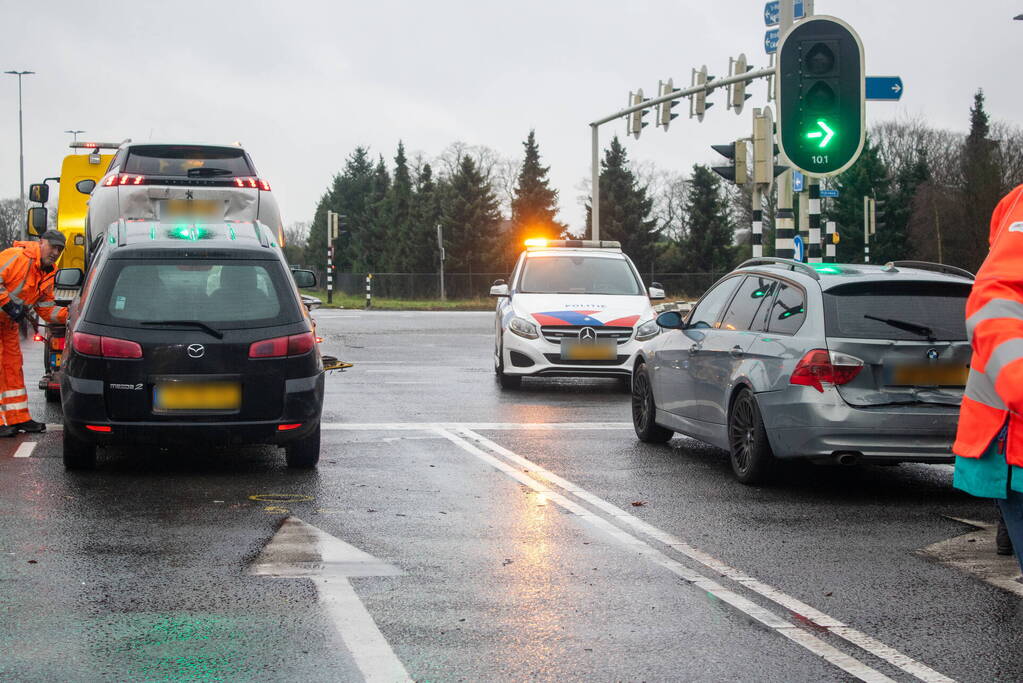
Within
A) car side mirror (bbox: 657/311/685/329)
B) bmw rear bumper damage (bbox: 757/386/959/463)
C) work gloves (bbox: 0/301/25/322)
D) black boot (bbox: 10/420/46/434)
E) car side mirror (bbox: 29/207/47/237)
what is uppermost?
car side mirror (bbox: 29/207/47/237)

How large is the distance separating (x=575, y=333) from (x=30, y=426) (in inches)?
264

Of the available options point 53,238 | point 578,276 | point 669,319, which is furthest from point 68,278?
point 578,276

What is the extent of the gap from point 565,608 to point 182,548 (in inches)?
85.6

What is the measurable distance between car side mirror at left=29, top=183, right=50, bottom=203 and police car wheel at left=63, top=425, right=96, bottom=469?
35.1 feet

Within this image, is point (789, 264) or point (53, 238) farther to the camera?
point (53, 238)

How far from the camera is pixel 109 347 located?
8602 millimetres

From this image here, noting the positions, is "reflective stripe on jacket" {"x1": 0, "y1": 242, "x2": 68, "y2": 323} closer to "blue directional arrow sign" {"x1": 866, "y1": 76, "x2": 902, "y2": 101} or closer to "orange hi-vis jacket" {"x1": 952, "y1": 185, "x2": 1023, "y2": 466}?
"blue directional arrow sign" {"x1": 866, "y1": 76, "x2": 902, "y2": 101}

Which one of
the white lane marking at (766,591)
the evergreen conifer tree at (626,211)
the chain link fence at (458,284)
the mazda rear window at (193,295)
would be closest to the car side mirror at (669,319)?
the white lane marking at (766,591)

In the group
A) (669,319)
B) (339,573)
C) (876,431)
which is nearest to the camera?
(339,573)

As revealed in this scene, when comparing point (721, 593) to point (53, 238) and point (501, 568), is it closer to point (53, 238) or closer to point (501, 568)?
point (501, 568)

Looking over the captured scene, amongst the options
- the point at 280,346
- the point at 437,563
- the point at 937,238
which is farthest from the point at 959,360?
the point at 937,238

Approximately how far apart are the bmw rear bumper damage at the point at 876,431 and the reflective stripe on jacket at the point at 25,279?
6.46 meters

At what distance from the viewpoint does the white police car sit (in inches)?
625

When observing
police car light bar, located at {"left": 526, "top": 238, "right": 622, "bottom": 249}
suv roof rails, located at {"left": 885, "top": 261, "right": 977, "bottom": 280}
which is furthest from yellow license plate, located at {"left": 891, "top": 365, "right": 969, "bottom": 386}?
police car light bar, located at {"left": 526, "top": 238, "right": 622, "bottom": 249}
